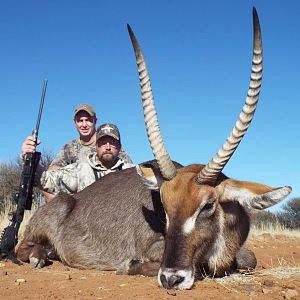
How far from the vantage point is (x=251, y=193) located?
198 inches

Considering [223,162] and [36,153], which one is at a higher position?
[36,153]

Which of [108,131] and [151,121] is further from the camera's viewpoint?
[108,131]

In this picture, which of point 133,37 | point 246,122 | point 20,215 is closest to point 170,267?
point 246,122

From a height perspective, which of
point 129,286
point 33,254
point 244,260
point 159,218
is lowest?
point 129,286

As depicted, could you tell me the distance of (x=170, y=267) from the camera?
15.0 ft

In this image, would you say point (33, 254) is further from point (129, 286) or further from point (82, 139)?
point (82, 139)

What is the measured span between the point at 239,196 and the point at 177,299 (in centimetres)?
135

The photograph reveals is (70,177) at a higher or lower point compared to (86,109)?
lower

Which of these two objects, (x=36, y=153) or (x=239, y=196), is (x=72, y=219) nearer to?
(x=36, y=153)

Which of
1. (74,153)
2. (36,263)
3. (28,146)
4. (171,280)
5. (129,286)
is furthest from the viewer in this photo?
(74,153)

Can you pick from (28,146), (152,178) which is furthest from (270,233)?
(152,178)

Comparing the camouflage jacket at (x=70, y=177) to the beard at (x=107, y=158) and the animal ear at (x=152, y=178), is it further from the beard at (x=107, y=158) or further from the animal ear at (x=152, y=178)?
the animal ear at (x=152, y=178)

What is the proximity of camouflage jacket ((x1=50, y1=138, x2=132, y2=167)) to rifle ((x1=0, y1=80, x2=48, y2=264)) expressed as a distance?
8.72ft

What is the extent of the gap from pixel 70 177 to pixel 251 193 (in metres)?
4.12
